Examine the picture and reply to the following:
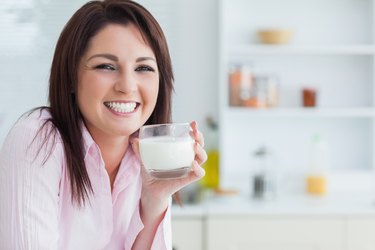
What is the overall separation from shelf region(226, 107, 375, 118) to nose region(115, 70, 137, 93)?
2.15m

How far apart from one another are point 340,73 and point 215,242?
124cm

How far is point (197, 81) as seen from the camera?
3.85 metres

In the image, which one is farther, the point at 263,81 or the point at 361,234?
the point at 263,81

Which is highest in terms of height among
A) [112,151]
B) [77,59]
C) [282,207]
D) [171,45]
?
[171,45]

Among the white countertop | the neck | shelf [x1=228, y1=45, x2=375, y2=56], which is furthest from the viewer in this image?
shelf [x1=228, y1=45, x2=375, y2=56]

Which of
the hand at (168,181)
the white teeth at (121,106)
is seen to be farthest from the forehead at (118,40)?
the hand at (168,181)

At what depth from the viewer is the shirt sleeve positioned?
1489 millimetres

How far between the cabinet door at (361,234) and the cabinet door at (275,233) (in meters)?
0.04

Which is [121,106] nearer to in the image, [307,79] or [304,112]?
[304,112]

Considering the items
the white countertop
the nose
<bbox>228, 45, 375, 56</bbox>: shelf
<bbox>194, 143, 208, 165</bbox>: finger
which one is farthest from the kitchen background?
the nose

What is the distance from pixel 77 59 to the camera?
5.17 ft

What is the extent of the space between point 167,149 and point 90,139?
20 centimetres

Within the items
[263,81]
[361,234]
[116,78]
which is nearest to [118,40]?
[116,78]

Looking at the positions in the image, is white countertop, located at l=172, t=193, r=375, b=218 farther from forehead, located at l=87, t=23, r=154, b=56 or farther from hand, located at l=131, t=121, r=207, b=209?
forehead, located at l=87, t=23, r=154, b=56
